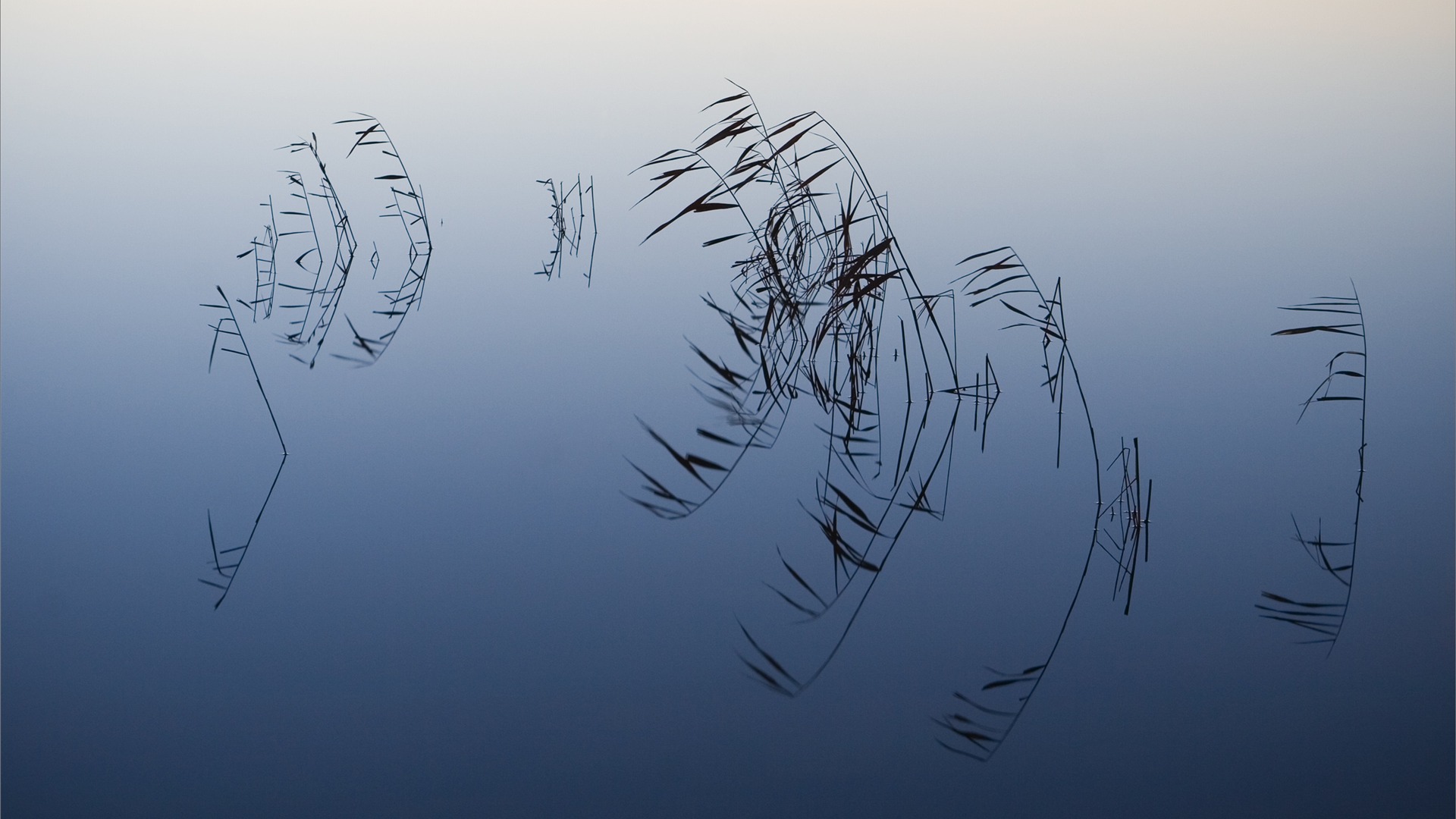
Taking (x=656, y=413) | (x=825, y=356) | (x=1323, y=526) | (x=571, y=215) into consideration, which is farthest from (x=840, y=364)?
(x=1323, y=526)

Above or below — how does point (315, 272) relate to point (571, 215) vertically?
below

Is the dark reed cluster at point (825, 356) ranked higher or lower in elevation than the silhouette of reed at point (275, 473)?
higher

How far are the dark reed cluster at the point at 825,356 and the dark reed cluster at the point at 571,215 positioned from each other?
100mm

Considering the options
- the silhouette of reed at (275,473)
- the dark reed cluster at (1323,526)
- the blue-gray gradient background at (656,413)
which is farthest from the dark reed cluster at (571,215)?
the dark reed cluster at (1323,526)

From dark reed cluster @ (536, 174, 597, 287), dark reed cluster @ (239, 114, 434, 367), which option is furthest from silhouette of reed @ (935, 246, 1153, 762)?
dark reed cluster @ (239, 114, 434, 367)

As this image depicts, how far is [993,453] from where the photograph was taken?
1.45 meters

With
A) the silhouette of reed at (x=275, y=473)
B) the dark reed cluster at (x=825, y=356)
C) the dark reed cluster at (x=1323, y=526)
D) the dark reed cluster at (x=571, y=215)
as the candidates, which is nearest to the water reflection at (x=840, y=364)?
the dark reed cluster at (x=825, y=356)

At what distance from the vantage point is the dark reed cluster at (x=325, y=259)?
144 centimetres

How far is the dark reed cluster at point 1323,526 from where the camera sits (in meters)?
1.44

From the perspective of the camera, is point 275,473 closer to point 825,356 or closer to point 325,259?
point 325,259

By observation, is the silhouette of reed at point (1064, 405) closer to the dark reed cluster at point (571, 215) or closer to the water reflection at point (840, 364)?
the water reflection at point (840, 364)

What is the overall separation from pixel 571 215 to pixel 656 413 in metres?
0.34

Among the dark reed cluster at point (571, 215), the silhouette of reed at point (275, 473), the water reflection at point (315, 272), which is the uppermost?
the dark reed cluster at point (571, 215)

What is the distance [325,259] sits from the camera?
1.45 metres
